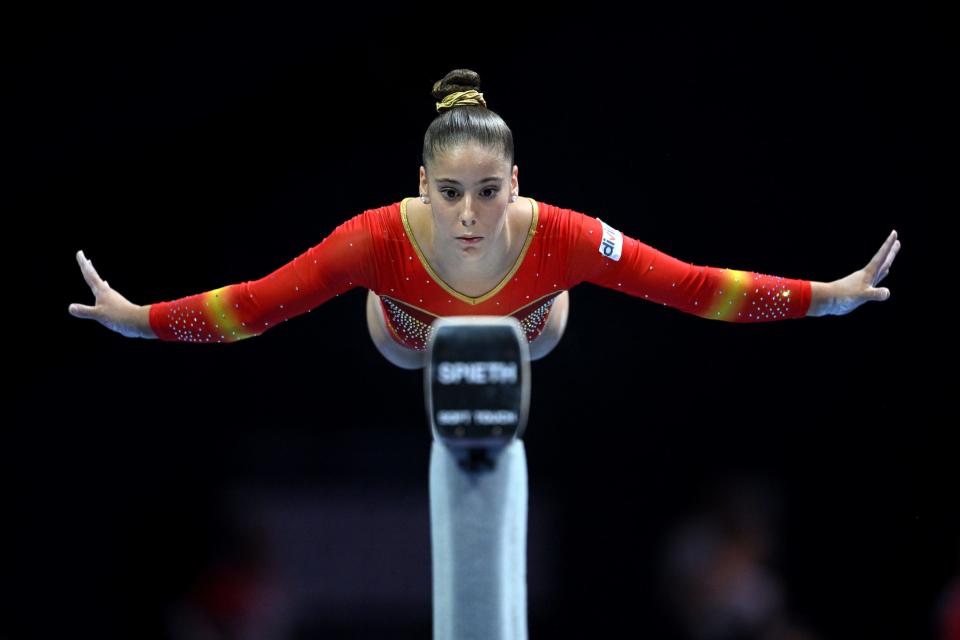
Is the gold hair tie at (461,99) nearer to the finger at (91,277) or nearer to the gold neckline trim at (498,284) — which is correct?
the gold neckline trim at (498,284)

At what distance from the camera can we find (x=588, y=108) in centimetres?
320

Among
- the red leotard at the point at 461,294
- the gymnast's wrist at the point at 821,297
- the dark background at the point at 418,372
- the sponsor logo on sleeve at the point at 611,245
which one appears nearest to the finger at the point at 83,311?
the red leotard at the point at 461,294

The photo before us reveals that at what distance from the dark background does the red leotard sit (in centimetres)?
95

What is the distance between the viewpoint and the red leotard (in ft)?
7.25

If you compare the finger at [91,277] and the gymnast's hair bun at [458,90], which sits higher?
the gymnast's hair bun at [458,90]

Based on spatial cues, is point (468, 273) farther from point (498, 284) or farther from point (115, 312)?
point (115, 312)

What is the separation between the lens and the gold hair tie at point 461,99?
7.21 ft

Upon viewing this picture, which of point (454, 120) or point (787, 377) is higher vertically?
point (454, 120)

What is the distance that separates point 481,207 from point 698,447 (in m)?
1.61

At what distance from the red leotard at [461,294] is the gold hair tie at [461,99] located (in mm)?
237

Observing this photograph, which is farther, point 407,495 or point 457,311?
point 407,495

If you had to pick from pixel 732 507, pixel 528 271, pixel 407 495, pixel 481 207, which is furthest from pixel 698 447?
pixel 481 207

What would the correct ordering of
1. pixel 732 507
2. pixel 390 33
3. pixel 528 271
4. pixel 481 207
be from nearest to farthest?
pixel 481 207 < pixel 528 271 < pixel 390 33 < pixel 732 507

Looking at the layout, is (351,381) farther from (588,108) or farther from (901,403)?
(901,403)
